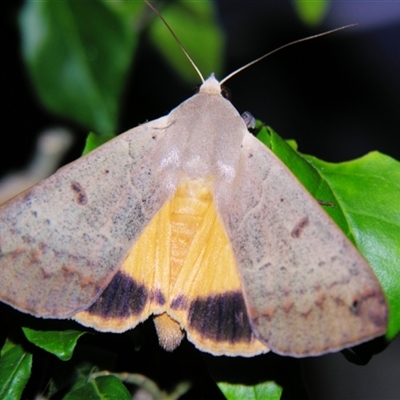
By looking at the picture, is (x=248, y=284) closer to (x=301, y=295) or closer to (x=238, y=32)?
(x=301, y=295)

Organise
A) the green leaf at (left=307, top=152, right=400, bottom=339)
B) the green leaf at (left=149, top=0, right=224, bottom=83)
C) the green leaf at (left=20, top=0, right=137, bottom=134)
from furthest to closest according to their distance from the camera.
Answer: the green leaf at (left=149, top=0, right=224, bottom=83)
the green leaf at (left=20, top=0, right=137, bottom=134)
the green leaf at (left=307, top=152, right=400, bottom=339)

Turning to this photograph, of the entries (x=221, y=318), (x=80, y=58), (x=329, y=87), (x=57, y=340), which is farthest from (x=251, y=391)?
(x=329, y=87)

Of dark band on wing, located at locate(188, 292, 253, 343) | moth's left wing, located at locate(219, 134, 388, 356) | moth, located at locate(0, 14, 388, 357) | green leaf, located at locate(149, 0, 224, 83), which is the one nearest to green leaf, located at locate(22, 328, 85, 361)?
moth, located at locate(0, 14, 388, 357)

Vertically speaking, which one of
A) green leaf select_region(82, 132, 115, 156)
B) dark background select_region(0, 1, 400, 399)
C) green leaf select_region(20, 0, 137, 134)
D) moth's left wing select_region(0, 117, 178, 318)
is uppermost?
green leaf select_region(20, 0, 137, 134)

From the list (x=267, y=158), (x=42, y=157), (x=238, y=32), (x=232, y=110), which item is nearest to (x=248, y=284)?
(x=267, y=158)

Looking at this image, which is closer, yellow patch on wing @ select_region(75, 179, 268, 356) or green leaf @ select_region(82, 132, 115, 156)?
yellow patch on wing @ select_region(75, 179, 268, 356)

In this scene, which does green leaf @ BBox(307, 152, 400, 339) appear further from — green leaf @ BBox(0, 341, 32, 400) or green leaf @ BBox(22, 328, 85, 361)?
green leaf @ BBox(0, 341, 32, 400)
